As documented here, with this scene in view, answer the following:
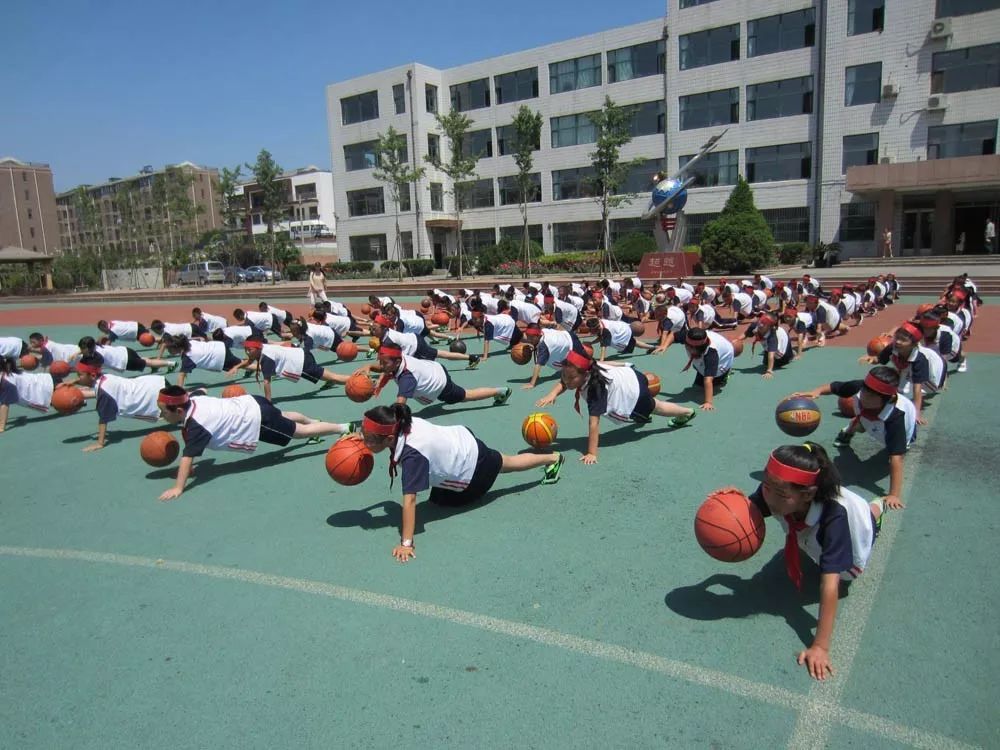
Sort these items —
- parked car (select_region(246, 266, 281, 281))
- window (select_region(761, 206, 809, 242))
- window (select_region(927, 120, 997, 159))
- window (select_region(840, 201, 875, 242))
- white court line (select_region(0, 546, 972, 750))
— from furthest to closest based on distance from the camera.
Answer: parked car (select_region(246, 266, 281, 281)) → window (select_region(761, 206, 809, 242)) → window (select_region(840, 201, 875, 242)) → window (select_region(927, 120, 997, 159)) → white court line (select_region(0, 546, 972, 750))

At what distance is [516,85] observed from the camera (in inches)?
1911

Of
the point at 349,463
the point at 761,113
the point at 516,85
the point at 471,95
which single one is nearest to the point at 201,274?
the point at 471,95

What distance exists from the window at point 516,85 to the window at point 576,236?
31.8ft

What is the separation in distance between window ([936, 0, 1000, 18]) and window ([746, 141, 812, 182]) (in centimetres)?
819

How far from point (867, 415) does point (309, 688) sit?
16.1 ft

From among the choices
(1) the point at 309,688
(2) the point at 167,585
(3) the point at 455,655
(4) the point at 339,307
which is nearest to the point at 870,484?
(3) the point at 455,655

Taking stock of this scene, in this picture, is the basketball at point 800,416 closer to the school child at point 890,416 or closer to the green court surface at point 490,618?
the school child at point 890,416

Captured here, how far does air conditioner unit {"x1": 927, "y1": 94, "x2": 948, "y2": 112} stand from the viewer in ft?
109

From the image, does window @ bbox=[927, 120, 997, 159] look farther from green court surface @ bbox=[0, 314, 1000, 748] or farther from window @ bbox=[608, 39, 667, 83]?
green court surface @ bbox=[0, 314, 1000, 748]

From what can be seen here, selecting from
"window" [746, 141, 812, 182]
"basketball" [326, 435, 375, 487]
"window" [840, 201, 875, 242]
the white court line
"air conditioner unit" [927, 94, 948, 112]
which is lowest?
the white court line

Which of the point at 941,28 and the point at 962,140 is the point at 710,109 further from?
the point at 962,140

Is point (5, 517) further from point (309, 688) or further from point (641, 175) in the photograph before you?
point (641, 175)

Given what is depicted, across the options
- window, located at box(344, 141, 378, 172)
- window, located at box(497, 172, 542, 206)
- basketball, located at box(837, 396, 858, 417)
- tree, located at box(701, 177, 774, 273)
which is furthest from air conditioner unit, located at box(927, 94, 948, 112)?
window, located at box(344, 141, 378, 172)

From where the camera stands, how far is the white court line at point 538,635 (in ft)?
10.7
